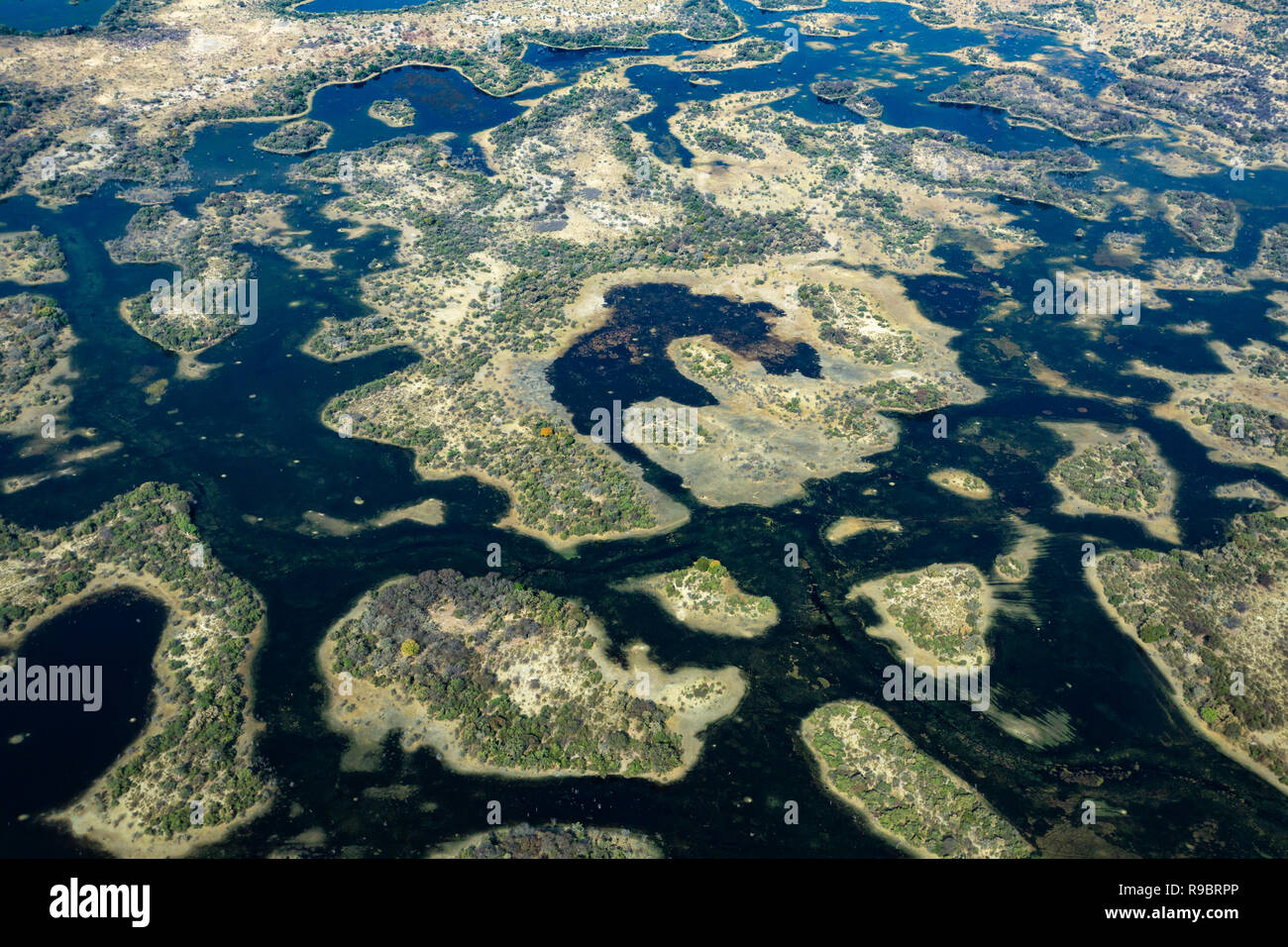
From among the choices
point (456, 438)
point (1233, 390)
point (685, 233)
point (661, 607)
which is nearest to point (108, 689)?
point (456, 438)

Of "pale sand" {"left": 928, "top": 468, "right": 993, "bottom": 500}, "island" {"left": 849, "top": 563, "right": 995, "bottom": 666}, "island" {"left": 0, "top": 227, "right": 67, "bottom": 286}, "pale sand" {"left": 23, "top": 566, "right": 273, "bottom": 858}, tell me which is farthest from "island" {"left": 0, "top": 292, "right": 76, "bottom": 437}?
"pale sand" {"left": 928, "top": 468, "right": 993, "bottom": 500}

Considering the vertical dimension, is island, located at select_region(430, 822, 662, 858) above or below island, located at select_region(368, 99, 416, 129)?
below

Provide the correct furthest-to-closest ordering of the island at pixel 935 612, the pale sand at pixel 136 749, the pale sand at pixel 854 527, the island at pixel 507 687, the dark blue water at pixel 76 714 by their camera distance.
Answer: the pale sand at pixel 854 527, the island at pixel 935 612, the island at pixel 507 687, the dark blue water at pixel 76 714, the pale sand at pixel 136 749

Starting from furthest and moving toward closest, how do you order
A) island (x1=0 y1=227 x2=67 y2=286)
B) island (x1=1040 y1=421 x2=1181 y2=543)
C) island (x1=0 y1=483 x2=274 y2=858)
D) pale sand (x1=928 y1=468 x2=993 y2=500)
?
island (x1=0 y1=227 x2=67 y2=286) → pale sand (x1=928 y1=468 x2=993 y2=500) → island (x1=1040 y1=421 x2=1181 y2=543) → island (x1=0 y1=483 x2=274 y2=858)

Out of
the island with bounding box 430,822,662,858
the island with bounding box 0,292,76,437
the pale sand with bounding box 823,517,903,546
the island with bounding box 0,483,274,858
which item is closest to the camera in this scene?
the island with bounding box 430,822,662,858

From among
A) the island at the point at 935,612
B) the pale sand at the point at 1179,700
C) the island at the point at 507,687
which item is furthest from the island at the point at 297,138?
the pale sand at the point at 1179,700

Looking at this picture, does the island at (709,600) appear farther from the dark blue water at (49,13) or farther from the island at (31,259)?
the dark blue water at (49,13)

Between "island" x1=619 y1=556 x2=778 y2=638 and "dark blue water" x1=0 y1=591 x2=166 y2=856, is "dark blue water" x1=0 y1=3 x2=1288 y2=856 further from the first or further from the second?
"island" x1=619 y1=556 x2=778 y2=638

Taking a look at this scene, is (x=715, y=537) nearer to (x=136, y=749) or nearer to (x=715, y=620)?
(x=715, y=620)

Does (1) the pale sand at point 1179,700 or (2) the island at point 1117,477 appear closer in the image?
(1) the pale sand at point 1179,700
